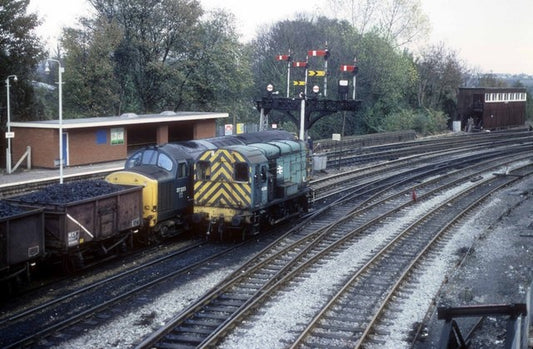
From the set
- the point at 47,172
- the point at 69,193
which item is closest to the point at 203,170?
the point at 69,193

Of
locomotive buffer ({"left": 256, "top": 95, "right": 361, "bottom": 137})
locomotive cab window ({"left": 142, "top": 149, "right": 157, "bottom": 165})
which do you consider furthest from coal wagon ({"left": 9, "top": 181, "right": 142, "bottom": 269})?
locomotive buffer ({"left": 256, "top": 95, "right": 361, "bottom": 137})

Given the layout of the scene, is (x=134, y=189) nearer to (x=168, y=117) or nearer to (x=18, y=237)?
(x=18, y=237)

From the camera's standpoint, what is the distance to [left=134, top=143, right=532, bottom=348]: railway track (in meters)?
10.7

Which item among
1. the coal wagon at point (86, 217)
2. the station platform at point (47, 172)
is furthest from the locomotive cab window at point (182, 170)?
the station platform at point (47, 172)

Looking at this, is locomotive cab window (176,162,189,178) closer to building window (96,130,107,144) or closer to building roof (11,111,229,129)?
building roof (11,111,229,129)

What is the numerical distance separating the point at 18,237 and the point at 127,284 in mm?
2678

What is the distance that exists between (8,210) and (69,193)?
2.07m

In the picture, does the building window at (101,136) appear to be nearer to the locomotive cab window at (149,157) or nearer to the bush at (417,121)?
the locomotive cab window at (149,157)

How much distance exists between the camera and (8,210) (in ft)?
40.9

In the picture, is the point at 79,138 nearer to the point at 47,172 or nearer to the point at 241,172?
the point at 47,172

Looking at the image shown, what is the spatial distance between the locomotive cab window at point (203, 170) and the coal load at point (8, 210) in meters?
5.77

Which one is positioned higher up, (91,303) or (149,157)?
(149,157)

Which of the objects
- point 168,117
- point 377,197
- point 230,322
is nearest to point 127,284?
point 230,322

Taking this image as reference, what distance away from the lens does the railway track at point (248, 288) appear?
10.7 meters
